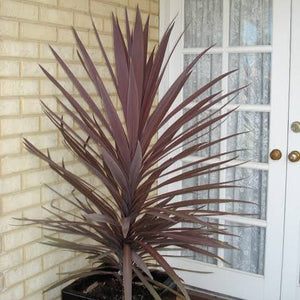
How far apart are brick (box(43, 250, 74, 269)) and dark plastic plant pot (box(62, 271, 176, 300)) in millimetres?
146

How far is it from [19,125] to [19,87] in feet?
0.56

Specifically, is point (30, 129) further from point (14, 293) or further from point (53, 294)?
point (53, 294)

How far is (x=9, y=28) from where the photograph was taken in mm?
2178

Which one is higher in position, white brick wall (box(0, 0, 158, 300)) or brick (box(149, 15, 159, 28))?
brick (box(149, 15, 159, 28))

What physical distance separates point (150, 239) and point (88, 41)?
1126 mm

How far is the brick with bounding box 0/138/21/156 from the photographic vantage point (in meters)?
2.18

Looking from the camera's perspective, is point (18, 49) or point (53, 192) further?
point (53, 192)

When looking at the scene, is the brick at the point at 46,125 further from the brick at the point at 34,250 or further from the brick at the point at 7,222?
the brick at the point at 34,250

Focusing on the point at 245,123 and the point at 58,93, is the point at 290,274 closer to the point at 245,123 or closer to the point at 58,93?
the point at 245,123

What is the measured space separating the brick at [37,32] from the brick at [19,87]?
21 centimetres

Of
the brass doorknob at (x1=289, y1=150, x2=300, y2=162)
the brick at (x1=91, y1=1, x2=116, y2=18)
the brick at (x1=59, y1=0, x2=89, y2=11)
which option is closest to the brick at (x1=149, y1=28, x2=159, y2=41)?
the brick at (x1=91, y1=1, x2=116, y2=18)

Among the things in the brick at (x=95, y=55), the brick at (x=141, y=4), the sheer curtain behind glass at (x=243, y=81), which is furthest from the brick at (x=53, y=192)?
the brick at (x=141, y=4)

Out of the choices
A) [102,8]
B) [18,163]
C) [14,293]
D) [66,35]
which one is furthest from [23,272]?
[102,8]

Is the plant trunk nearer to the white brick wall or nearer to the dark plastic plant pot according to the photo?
the dark plastic plant pot
